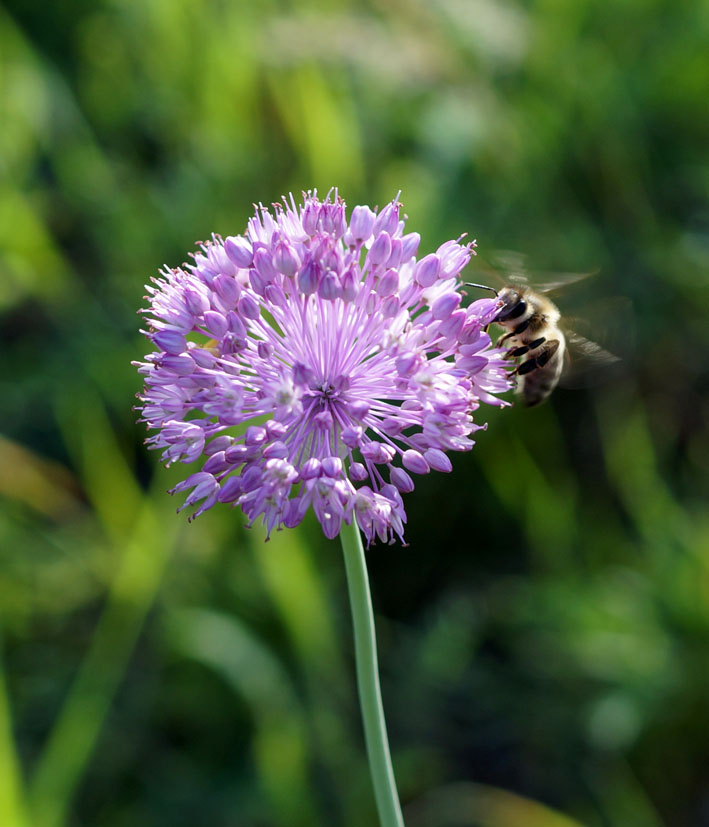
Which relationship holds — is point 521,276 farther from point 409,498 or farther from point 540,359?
point 409,498

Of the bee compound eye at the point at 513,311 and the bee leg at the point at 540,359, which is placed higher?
the bee compound eye at the point at 513,311

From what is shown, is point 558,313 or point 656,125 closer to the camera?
point 558,313

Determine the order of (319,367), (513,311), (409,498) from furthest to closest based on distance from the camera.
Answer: (409,498) → (513,311) → (319,367)

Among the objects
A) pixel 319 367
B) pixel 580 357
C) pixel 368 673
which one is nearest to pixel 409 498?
pixel 580 357

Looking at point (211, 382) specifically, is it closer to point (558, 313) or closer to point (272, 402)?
point (272, 402)

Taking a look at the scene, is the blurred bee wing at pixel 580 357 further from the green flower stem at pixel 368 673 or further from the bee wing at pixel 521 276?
the green flower stem at pixel 368 673

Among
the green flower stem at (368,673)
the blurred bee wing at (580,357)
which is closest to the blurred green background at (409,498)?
the blurred bee wing at (580,357)

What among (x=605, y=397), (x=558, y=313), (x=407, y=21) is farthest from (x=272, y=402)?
(x=407, y=21)
